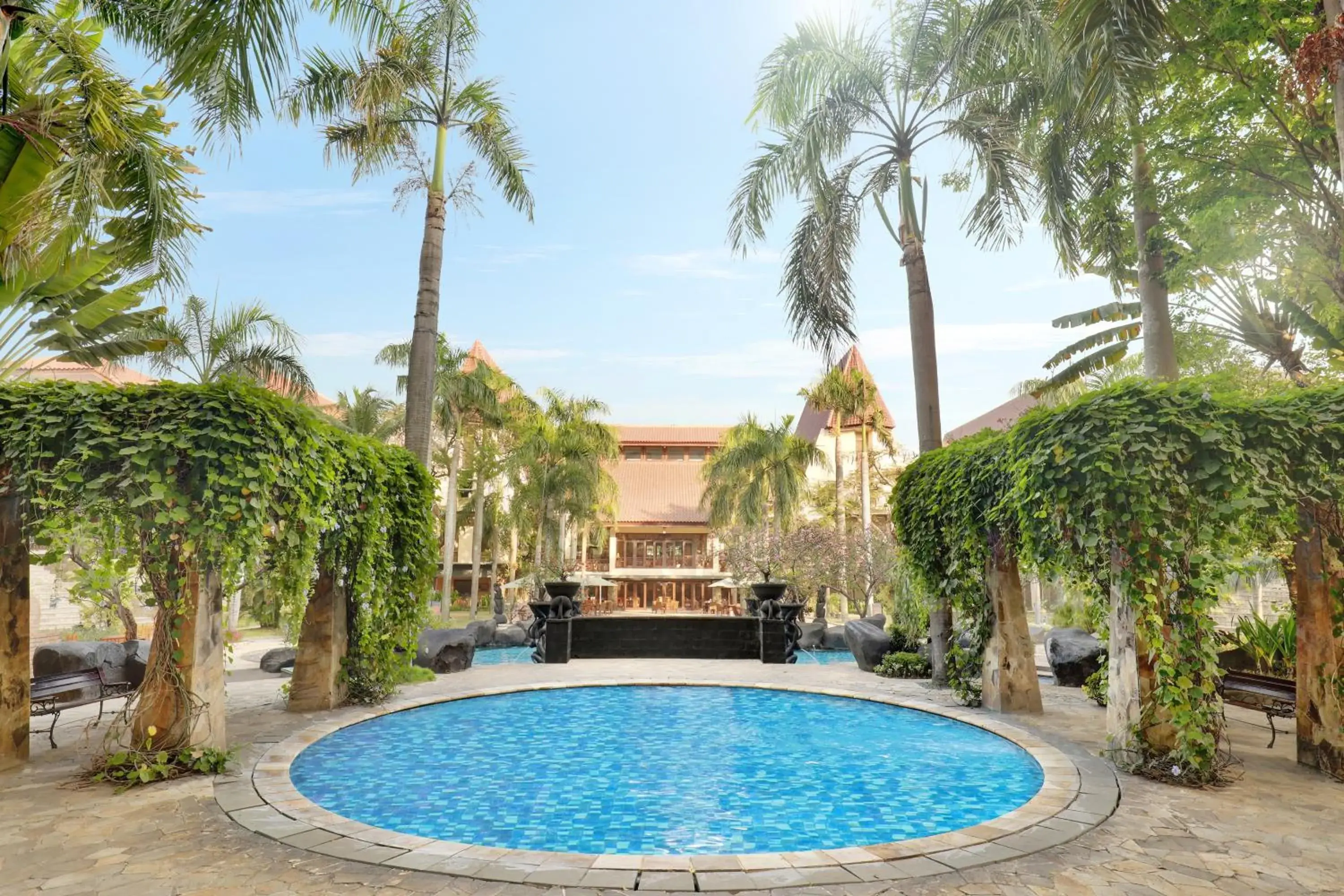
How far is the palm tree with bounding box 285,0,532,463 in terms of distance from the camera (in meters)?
12.7

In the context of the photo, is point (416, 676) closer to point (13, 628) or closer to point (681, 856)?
point (13, 628)

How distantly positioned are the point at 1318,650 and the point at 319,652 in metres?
11.5

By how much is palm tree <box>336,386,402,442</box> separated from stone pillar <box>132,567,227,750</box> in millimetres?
24127

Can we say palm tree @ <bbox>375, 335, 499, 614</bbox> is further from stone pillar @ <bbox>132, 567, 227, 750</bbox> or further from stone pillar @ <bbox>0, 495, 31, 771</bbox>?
stone pillar @ <bbox>132, 567, 227, 750</bbox>

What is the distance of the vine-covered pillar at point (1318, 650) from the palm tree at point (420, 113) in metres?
12.2

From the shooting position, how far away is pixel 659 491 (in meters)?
42.9

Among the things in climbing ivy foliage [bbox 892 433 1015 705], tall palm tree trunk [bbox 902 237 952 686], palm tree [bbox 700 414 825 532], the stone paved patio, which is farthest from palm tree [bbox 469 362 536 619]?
the stone paved patio

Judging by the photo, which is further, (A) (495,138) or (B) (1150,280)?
(A) (495,138)

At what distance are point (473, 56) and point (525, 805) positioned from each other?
1333cm

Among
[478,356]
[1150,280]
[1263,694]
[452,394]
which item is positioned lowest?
[1263,694]

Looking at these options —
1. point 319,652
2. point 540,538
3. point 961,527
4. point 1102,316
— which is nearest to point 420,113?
point 319,652

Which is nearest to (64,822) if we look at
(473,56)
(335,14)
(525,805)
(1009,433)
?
(525,805)

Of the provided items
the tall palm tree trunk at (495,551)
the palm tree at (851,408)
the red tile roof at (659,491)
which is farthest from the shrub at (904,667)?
the red tile roof at (659,491)

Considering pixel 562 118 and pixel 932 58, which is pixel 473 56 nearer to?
pixel 562 118
